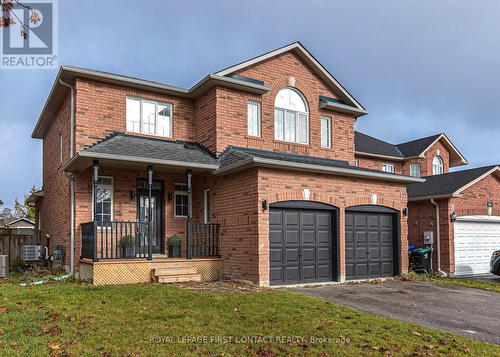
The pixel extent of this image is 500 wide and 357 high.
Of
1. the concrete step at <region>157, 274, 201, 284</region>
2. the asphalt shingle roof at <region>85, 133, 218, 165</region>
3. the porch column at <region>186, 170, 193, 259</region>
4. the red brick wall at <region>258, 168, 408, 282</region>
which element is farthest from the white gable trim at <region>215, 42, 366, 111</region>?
the concrete step at <region>157, 274, 201, 284</region>

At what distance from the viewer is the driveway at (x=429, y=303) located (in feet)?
25.3

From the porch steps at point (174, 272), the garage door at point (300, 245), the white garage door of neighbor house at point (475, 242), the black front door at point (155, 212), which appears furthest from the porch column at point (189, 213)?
the white garage door of neighbor house at point (475, 242)

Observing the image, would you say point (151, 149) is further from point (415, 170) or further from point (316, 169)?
point (415, 170)

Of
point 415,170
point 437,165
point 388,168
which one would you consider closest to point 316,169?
point 388,168

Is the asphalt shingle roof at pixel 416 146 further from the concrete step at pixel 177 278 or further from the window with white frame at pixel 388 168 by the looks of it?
the concrete step at pixel 177 278

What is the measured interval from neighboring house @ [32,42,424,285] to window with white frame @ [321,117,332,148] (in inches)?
3.0

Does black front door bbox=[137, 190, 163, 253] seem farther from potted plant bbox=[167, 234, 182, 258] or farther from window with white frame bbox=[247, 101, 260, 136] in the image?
window with white frame bbox=[247, 101, 260, 136]

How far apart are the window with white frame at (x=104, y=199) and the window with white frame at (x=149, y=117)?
1.87 metres

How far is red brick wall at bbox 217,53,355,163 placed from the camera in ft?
46.3

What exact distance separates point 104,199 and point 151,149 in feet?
7.04

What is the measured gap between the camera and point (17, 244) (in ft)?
58.4

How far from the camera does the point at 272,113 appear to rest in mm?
15039

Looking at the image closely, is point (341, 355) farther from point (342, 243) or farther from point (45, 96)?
point (45, 96)

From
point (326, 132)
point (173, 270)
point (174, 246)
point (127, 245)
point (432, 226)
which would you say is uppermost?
point (326, 132)
